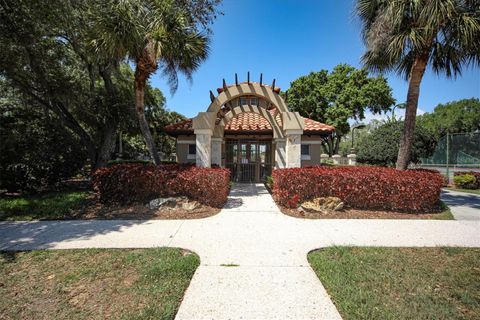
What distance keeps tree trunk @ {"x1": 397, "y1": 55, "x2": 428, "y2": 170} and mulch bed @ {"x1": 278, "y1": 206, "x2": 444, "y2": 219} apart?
2.25 meters

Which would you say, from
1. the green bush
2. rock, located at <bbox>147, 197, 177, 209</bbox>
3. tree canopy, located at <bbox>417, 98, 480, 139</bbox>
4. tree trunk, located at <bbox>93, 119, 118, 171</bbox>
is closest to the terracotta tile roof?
tree trunk, located at <bbox>93, 119, 118, 171</bbox>

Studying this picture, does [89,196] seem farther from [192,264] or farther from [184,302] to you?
[184,302]

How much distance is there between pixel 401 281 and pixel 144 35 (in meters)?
9.28

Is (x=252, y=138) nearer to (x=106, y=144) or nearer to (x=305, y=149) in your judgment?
(x=305, y=149)

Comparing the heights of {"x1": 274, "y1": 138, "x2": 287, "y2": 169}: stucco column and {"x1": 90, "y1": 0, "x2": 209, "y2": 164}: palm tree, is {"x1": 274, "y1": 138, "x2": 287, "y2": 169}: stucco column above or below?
below

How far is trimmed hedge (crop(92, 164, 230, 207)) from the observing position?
7160 millimetres

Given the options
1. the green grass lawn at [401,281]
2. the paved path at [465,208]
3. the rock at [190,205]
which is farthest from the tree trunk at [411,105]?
the rock at [190,205]

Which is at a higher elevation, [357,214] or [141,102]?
[141,102]

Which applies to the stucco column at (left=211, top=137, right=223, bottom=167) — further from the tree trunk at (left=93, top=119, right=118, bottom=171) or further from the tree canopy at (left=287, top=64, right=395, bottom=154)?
the tree canopy at (left=287, top=64, right=395, bottom=154)

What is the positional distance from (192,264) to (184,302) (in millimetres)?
854

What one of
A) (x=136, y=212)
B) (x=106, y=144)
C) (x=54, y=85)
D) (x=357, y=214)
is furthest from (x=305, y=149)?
(x=54, y=85)

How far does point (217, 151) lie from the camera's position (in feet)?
38.2

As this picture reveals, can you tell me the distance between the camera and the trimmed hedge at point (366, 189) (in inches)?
271

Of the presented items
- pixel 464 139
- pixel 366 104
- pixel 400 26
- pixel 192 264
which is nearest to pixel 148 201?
pixel 192 264
